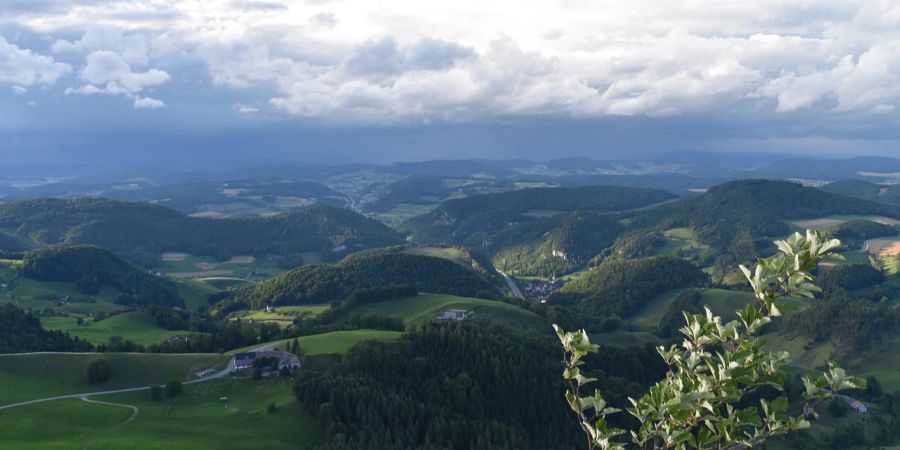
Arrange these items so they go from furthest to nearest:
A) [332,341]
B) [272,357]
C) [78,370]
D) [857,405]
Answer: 1. [857,405]
2. [332,341]
3. [272,357]
4. [78,370]

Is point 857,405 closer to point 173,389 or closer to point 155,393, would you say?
point 173,389

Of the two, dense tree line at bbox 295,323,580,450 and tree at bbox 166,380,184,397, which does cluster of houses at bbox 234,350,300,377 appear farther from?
tree at bbox 166,380,184,397

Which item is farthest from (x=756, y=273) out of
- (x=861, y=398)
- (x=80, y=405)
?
(x=861, y=398)

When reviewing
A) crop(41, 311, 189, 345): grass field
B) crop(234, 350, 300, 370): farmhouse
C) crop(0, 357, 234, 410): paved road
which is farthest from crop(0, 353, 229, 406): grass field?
crop(41, 311, 189, 345): grass field

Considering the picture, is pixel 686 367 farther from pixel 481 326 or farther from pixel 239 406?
pixel 481 326

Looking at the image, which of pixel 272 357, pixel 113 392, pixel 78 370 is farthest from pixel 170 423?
pixel 78 370

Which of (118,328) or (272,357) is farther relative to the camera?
(118,328)

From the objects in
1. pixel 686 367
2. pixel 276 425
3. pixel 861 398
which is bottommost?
pixel 861 398
